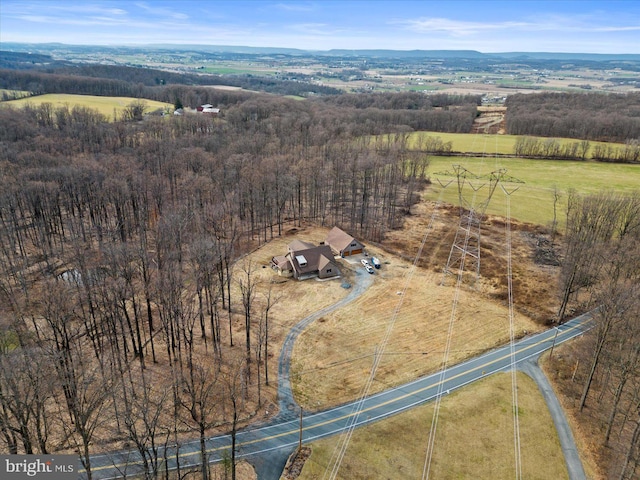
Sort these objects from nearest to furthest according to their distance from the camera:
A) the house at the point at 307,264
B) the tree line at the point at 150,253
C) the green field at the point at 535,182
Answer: the tree line at the point at 150,253 < the house at the point at 307,264 < the green field at the point at 535,182

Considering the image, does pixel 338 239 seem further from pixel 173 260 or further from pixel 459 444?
pixel 459 444

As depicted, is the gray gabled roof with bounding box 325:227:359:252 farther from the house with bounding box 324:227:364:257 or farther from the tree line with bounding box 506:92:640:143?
the tree line with bounding box 506:92:640:143

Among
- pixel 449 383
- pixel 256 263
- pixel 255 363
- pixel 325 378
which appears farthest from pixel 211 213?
pixel 449 383

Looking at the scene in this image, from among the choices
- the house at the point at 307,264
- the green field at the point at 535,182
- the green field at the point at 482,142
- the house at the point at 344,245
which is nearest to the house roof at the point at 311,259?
the house at the point at 307,264

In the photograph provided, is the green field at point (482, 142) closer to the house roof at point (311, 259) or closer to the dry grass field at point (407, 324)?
the dry grass field at point (407, 324)

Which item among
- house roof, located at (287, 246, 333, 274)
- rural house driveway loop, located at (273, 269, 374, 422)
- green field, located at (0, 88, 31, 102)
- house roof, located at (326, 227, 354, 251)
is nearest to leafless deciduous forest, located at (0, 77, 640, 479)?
rural house driveway loop, located at (273, 269, 374, 422)

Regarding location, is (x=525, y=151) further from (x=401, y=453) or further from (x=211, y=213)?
(x=401, y=453)
